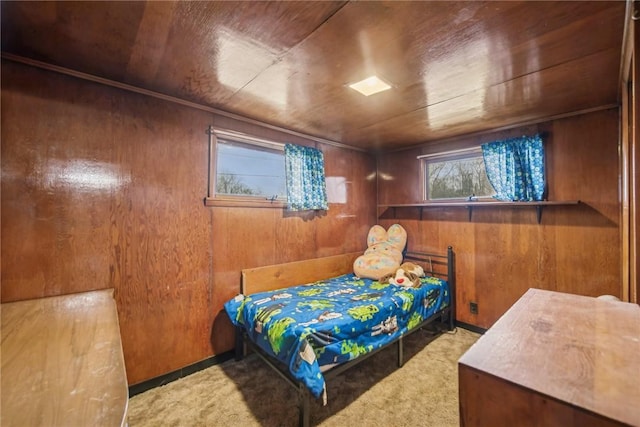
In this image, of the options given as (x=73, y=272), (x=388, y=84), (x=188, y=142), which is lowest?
(x=73, y=272)

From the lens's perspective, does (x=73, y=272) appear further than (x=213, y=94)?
No

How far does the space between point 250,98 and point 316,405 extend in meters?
2.43

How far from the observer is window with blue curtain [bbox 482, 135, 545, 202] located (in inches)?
102

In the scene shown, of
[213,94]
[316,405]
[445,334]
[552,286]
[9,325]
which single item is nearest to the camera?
[9,325]

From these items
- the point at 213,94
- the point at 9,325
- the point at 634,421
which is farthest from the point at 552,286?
the point at 9,325

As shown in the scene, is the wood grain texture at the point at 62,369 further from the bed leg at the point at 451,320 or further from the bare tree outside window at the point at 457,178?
the bare tree outside window at the point at 457,178

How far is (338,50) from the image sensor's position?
1.54 m

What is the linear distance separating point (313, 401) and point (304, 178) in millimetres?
2123

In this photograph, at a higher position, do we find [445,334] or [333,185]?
[333,185]

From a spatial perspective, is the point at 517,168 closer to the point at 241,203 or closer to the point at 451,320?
the point at 451,320

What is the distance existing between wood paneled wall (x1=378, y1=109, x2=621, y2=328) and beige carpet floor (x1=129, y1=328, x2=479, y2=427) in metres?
1.09

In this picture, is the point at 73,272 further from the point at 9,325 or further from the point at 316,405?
the point at 316,405

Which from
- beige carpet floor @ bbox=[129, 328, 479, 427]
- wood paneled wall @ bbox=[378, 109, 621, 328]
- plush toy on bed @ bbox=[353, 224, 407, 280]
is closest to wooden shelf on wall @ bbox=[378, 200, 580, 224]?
wood paneled wall @ bbox=[378, 109, 621, 328]

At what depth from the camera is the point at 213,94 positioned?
2.12m
